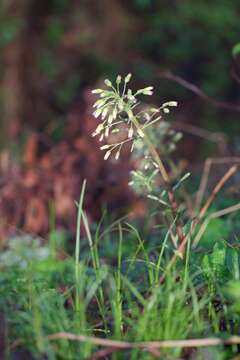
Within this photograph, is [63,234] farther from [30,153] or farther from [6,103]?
[6,103]

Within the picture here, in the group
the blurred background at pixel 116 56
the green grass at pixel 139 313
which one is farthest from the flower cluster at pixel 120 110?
the blurred background at pixel 116 56

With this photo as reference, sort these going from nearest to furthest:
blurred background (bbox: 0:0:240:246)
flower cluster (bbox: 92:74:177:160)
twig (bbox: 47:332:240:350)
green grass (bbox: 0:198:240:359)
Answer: twig (bbox: 47:332:240:350), green grass (bbox: 0:198:240:359), flower cluster (bbox: 92:74:177:160), blurred background (bbox: 0:0:240:246)

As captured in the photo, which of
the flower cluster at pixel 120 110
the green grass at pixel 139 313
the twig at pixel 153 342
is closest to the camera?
the twig at pixel 153 342

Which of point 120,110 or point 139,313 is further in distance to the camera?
point 120,110

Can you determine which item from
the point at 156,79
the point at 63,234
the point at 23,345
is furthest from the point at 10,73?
the point at 23,345

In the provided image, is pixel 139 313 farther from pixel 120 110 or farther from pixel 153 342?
pixel 120 110

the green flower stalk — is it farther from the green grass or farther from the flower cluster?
the green grass

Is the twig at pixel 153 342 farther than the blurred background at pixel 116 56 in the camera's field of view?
No

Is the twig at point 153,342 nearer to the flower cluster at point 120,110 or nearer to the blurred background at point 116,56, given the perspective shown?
the flower cluster at point 120,110

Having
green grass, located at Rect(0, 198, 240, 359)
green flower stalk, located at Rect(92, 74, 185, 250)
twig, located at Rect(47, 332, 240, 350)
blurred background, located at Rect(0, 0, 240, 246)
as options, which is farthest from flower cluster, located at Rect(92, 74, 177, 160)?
blurred background, located at Rect(0, 0, 240, 246)

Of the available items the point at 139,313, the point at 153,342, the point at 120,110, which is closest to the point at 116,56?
the point at 120,110

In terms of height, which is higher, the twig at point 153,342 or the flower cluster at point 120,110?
the flower cluster at point 120,110
